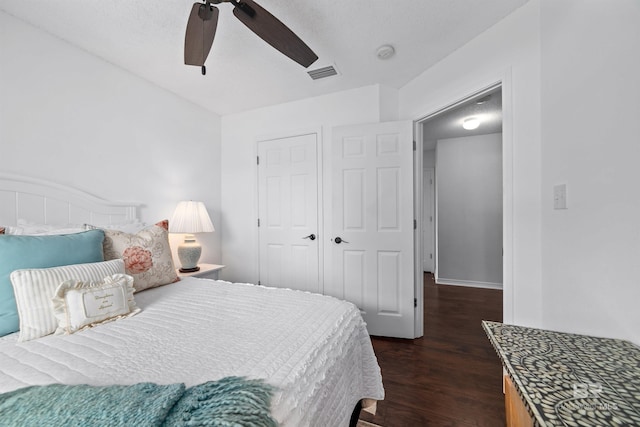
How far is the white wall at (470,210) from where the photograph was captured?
3.97m

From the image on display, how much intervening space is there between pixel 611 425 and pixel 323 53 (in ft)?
7.71

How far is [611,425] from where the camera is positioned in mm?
534

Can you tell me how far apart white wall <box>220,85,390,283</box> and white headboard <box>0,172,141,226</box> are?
1268 mm

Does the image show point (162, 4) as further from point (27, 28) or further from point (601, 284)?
point (601, 284)

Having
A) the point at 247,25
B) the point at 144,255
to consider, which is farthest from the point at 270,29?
the point at 144,255

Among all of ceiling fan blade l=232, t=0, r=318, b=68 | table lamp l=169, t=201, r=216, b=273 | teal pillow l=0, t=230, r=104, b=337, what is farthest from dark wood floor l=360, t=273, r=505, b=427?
ceiling fan blade l=232, t=0, r=318, b=68

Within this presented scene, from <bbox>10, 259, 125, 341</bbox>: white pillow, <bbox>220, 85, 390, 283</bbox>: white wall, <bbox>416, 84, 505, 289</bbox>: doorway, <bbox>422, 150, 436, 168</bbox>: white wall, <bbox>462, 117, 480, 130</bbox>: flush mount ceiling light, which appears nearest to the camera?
<bbox>10, 259, 125, 341</bbox>: white pillow

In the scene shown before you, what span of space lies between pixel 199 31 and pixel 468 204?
4.24 meters

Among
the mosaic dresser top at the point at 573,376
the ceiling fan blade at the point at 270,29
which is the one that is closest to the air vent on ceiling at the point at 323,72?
the ceiling fan blade at the point at 270,29

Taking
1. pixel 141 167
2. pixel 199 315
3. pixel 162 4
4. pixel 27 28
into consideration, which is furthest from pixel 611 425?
pixel 27 28

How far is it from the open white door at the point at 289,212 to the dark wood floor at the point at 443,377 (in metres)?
1.07

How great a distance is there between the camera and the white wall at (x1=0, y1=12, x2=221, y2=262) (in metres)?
1.60

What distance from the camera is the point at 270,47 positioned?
1920 millimetres

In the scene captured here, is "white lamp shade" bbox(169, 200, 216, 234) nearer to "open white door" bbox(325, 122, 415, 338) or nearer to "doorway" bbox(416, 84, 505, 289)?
"open white door" bbox(325, 122, 415, 338)
